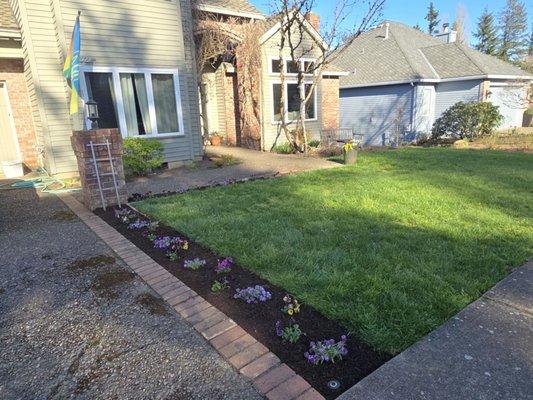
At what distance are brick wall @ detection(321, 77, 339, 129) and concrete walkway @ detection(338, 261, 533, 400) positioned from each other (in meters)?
13.2

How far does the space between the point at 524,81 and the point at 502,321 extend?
847 inches

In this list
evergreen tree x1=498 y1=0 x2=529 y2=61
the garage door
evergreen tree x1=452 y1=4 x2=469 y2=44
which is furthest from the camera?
evergreen tree x1=452 y1=4 x2=469 y2=44

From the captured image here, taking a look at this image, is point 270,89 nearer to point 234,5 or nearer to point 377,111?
point 234,5

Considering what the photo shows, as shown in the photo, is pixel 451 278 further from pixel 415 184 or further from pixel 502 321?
pixel 415 184

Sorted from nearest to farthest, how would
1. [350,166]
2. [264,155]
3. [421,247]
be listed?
[421,247] < [350,166] < [264,155]

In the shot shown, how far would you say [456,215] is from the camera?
5164 mm

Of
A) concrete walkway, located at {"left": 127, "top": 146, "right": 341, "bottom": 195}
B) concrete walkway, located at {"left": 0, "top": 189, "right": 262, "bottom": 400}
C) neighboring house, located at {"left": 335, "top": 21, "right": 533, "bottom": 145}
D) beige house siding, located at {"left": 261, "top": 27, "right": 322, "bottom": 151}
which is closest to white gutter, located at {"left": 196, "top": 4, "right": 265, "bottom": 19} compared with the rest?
beige house siding, located at {"left": 261, "top": 27, "right": 322, "bottom": 151}

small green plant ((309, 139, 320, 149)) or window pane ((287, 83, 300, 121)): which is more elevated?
window pane ((287, 83, 300, 121))

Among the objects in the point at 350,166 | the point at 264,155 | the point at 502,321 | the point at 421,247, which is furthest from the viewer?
the point at 264,155

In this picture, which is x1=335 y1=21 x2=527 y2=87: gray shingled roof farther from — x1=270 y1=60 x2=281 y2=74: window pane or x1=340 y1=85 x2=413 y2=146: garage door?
x1=270 y1=60 x2=281 y2=74: window pane

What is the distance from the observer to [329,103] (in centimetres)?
1547

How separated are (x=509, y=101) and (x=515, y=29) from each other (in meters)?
31.2

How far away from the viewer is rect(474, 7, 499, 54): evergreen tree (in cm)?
4384

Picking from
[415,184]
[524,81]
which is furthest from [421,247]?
[524,81]
